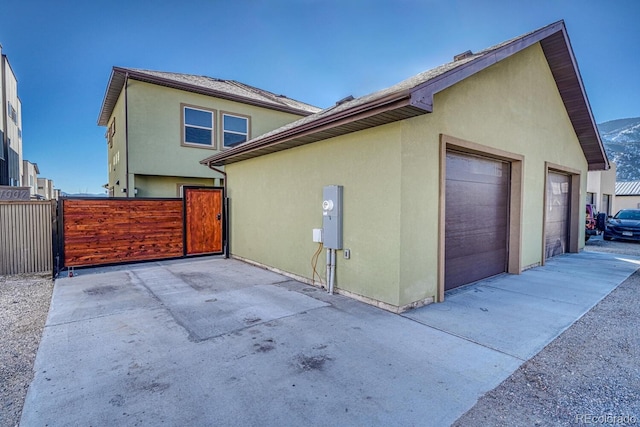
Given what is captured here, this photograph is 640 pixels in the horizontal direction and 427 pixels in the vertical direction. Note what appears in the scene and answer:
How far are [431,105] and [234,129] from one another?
1043 cm

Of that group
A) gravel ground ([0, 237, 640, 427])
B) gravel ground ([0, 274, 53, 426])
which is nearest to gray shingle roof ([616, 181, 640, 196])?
gravel ground ([0, 237, 640, 427])

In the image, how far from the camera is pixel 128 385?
8.57 ft

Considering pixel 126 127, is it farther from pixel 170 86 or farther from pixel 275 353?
pixel 275 353

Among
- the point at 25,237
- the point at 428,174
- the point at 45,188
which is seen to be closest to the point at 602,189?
the point at 428,174

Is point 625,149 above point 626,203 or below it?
above

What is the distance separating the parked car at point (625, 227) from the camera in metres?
12.4

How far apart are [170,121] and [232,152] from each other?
5.39 metres

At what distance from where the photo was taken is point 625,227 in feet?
41.3

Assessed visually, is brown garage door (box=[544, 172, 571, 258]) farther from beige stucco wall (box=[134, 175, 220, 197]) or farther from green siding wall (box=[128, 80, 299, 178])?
beige stucco wall (box=[134, 175, 220, 197])

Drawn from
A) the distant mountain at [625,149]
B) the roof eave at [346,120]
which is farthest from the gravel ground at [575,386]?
the distant mountain at [625,149]

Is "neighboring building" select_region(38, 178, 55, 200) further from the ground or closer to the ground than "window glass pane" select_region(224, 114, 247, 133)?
closer to the ground

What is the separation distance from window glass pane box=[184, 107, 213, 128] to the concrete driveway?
783 centimetres

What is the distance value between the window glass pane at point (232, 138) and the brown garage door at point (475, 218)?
377 inches

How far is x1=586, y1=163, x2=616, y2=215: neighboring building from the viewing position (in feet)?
62.8
